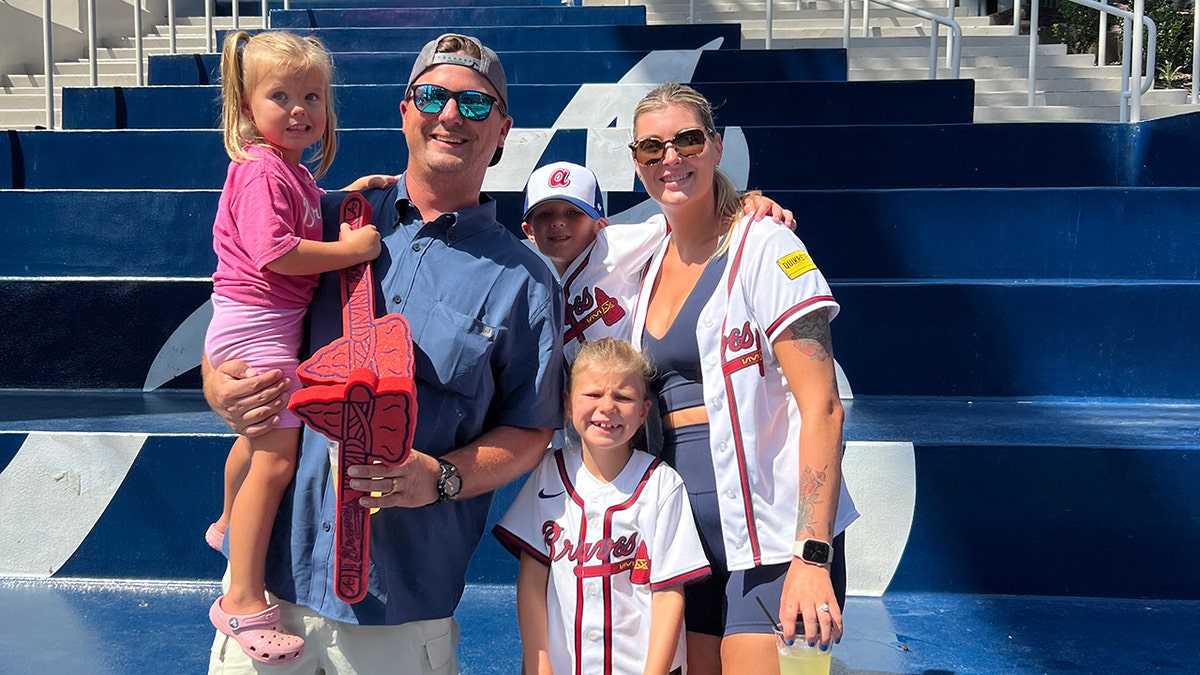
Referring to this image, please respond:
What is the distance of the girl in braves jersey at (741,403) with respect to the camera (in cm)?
195

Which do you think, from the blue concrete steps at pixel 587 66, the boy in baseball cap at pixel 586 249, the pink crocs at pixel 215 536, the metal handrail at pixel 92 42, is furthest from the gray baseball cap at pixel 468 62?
the blue concrete steps at pixel 587 66

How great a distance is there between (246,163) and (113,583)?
1.81 m

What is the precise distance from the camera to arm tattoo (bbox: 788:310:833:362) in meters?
1.98

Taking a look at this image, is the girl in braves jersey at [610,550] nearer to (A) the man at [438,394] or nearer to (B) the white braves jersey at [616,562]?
(B) the white braves jersey at [616,562]

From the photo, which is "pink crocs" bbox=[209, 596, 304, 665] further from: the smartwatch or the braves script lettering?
the smartwatch

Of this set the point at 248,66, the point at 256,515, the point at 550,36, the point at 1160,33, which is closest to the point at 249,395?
the point at 256,515

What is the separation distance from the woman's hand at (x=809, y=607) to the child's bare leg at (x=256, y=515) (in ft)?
3.05

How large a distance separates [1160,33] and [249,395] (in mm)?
9993

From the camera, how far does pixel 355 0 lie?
302 inches

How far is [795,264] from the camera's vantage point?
2021mm

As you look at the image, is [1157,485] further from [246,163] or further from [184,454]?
[184,454]

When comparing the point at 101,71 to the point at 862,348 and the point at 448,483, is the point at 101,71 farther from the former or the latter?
the point at 448,483

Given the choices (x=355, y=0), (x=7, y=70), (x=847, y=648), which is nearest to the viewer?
(x=847, y=648)

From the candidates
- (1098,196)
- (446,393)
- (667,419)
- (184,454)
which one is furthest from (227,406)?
(1098,196)
